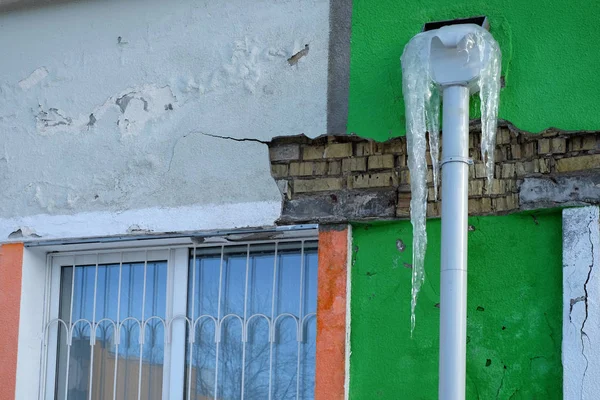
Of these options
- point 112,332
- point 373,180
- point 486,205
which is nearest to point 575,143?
point 486,205

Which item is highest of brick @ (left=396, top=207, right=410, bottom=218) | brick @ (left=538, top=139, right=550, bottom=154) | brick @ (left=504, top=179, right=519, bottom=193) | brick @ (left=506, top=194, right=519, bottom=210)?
brick @ (left=538, top=139, right=550, bottom=154)

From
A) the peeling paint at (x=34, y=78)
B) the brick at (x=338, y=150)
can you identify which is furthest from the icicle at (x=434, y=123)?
the peeling paint at (x=34, y=78)

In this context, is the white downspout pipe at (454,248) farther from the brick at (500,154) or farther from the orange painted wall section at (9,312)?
Answer: the orange painted wall section at (9,312)

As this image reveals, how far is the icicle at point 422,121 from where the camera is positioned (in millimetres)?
4684

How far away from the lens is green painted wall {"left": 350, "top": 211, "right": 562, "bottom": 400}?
178 inches

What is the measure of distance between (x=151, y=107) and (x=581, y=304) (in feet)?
8.03

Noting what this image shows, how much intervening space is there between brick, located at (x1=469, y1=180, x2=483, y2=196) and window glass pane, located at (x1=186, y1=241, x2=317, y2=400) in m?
0.89

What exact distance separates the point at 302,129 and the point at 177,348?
1.31 m

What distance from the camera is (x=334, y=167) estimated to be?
199 inches

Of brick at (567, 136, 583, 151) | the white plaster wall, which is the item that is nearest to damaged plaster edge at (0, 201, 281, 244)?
the white plaster wall

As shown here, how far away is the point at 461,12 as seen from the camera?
195 inches

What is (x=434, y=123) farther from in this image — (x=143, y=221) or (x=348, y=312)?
(x=143, y=221)

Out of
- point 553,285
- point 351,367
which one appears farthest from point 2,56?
point 553,285

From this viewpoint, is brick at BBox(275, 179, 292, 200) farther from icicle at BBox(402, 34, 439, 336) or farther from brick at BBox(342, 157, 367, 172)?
icicle at BBox(402, 34, 439, 336)
